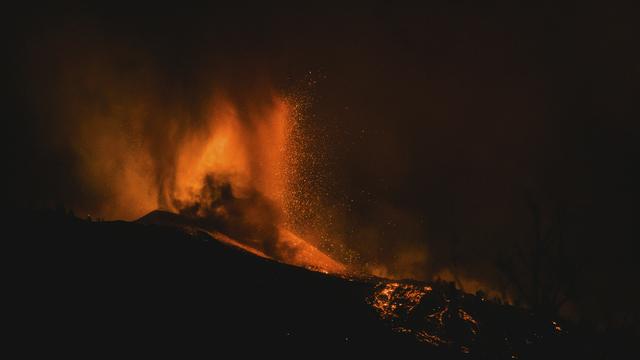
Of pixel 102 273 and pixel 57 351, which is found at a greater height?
pixel 102 273

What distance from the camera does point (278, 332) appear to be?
11008mm

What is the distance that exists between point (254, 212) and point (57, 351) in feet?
81.4

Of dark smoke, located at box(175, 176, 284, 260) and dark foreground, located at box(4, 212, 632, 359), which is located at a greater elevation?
dark smoke, located at box(175, 176, 284, 260)

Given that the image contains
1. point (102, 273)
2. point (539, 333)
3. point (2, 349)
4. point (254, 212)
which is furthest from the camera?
point (254, 212)

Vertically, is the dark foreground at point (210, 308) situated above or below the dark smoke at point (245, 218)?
below

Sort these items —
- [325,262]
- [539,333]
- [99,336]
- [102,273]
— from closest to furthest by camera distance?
[99,336], [102,273], [539,333], [325,262]

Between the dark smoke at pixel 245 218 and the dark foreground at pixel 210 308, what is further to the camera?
the dark smoke at pixel 245 218

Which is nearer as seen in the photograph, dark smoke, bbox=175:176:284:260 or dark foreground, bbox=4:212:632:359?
dark foreground, bbox=4:212:632:359

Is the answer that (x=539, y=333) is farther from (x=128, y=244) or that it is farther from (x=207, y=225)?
(x=207, y=225)

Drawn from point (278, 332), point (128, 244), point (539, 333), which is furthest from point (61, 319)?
point (539, 333)

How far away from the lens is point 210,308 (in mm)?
11508

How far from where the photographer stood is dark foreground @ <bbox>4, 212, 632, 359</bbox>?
10.2 m

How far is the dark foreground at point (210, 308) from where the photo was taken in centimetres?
1024

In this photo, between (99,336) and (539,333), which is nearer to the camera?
(99,336)
